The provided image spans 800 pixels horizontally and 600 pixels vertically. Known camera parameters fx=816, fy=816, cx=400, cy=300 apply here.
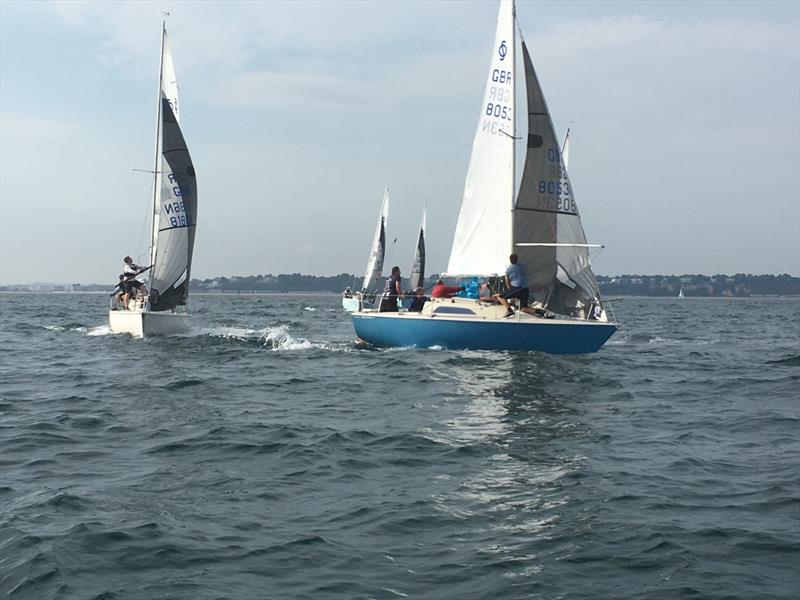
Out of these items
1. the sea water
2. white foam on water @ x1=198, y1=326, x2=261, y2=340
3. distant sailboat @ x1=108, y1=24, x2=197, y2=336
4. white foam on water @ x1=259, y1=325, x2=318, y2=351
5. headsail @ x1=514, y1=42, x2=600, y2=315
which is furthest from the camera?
white foam on water @ x1=198, y1=326, x2=261, y2=340

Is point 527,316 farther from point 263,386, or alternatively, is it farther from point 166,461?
point 166,461

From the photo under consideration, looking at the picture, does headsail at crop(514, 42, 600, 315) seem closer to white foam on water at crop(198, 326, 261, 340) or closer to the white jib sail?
the white jib sail

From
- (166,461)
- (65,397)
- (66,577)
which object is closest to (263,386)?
(65,397)

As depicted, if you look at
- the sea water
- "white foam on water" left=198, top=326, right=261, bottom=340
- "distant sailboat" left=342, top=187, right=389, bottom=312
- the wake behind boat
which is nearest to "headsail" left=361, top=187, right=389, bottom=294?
"distant sailboat" left=342, top=187, right=389, bottom=312

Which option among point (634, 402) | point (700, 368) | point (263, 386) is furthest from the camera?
point (700, 368)

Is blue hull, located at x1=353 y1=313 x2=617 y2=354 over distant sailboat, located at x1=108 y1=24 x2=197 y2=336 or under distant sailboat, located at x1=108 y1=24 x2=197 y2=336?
under

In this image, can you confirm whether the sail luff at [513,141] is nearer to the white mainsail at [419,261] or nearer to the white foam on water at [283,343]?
the white foam on water at [283,343]

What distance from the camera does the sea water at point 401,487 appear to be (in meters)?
5.79

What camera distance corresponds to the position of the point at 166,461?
30.1 ft

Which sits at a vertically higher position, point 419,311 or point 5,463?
point 419,311

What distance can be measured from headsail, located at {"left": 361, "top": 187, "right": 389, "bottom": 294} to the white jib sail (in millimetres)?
34542

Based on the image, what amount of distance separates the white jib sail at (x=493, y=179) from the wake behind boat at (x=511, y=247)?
1.1 inches

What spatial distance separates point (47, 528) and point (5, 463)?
9.66 feet

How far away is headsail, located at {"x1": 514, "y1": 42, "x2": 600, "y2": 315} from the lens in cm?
2170
